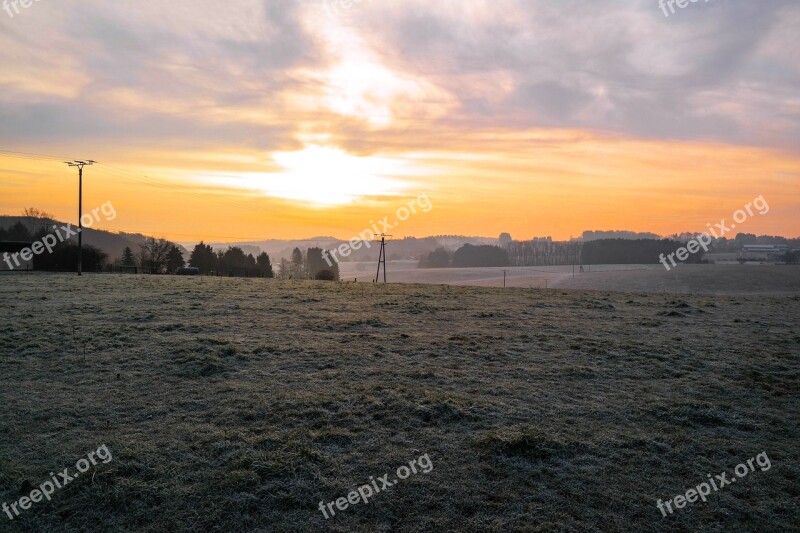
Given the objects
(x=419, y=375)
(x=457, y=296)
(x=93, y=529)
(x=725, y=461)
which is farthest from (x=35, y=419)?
(x=457, y=296)

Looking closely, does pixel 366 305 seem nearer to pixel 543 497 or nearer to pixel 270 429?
pixel 270 429

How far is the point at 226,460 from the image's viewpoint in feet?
23.1

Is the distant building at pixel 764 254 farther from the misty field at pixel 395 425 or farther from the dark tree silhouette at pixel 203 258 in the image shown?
the misty field at pixel 395 425

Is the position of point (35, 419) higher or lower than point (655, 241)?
lower

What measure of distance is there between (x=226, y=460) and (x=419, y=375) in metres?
5.46
